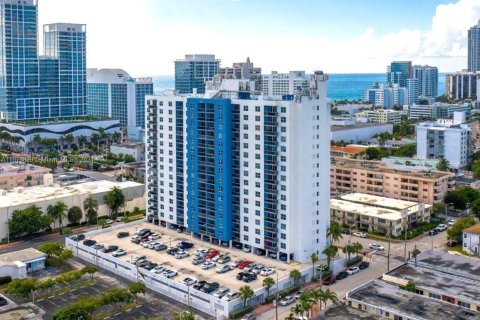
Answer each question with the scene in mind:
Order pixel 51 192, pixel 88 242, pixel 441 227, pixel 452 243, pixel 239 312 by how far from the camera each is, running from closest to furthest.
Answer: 1. pixel 239 312
2. pixel 88 242
3. pixel 452 243
4. pixel 441 227
5. pixel 51 192

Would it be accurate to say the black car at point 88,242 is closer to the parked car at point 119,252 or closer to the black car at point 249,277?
the parked car at point 119,252

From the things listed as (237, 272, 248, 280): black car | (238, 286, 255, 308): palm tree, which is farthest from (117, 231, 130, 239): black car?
(238, 286, 255, 308): palm tree

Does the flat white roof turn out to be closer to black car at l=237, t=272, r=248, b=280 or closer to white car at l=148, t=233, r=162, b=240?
white car at l=148, t=233, r=162, b=240

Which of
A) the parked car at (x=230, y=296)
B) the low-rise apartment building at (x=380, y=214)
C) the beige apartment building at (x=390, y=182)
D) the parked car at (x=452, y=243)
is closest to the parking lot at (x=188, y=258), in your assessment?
the parked car at (x=230, y=296)

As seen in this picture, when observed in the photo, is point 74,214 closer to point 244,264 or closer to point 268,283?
point 244,264

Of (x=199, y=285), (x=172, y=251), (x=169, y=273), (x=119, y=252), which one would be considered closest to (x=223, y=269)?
(x=199, y=285)

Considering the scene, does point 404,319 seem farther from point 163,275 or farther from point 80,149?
point 80,149
